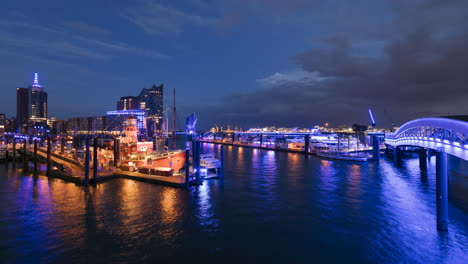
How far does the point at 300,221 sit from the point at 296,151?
63.7 metres

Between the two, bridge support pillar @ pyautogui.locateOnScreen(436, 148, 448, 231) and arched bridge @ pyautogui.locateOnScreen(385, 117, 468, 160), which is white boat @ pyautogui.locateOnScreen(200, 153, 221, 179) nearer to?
bridge support pillar @ pyautogui.locateOnScreen(436, 148, 448, 231)

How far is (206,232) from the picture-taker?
696 inches

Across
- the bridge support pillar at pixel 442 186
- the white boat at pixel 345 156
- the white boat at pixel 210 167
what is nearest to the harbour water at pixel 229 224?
the bridge support pillar at pixel 442 186

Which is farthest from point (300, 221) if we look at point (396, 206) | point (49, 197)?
point (49, 197)

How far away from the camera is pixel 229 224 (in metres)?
19.2

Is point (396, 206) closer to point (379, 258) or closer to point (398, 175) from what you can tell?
point (379, 258)

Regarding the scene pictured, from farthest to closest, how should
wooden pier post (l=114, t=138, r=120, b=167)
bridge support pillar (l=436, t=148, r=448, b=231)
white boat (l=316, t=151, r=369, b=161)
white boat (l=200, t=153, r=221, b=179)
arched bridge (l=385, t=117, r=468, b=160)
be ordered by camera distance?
white boat (l=316, t=151, r=369, b=161)
wooden pier post (l=114, t=138, r=120, b=167)
white boat (l=200, t=153, r=221, b=179)
arched bridge (l=385, t=117, r=468, b=160)
bridge support pillar (l=436, t=148, r=448, b=231)

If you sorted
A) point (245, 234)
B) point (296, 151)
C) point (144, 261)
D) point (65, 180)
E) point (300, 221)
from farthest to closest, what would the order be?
point (296, 151) < point (65, 180) < point (300, 221) < point (245, 234) < point (144, 261)

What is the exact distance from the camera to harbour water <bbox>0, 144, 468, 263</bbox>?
14719mm

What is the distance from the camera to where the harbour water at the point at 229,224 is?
14719mm

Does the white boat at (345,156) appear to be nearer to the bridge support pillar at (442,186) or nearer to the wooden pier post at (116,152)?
the bridge support pillar at (442,186)

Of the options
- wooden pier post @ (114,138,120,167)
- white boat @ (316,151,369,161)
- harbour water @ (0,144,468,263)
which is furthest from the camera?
white boat @ (316,151,369,161)

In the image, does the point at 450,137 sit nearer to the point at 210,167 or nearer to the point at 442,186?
the point at 442,186

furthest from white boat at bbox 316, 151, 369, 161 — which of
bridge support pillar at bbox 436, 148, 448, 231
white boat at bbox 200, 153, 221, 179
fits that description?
bridge support pillar at bbox 436, 148, 448, 231
